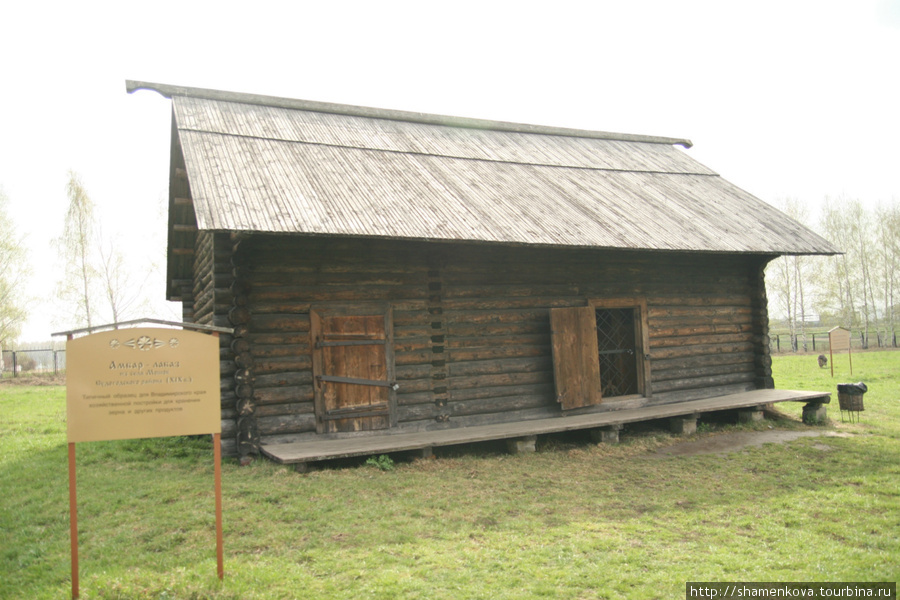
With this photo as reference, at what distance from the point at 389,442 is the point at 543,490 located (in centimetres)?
211

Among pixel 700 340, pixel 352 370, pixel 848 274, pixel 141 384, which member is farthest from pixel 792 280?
pixel 141 384

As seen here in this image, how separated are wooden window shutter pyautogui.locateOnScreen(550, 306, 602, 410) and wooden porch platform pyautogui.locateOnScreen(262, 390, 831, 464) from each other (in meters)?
0.34

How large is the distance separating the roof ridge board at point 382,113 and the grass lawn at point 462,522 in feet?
19.9

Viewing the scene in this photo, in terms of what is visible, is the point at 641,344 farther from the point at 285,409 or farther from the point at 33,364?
the point at 33,364

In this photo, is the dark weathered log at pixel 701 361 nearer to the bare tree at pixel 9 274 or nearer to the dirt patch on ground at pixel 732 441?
the dirt patch on ground at pixel 732 441

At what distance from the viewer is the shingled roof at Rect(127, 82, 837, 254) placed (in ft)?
27.3

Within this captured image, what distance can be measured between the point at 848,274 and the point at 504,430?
3715 centimetres

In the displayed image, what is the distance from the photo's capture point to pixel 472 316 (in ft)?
31.4

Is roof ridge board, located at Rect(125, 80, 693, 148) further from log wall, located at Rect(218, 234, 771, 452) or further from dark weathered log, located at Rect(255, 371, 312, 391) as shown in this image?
dark weathered log, located at Rect(255, 371, 312, 391)

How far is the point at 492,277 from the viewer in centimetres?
980

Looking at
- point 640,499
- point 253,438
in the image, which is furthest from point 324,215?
point 640,499

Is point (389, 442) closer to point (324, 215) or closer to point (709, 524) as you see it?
point (324, 215)

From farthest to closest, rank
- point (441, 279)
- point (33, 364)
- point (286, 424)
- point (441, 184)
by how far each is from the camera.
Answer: point (33, 364), point (441, 184), point (441, 279), point (286, 424)

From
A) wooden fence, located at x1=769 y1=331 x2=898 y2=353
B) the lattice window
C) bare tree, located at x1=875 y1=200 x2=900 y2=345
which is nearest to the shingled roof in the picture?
the lattice window
